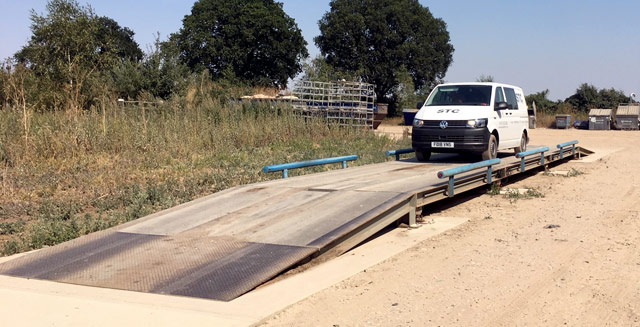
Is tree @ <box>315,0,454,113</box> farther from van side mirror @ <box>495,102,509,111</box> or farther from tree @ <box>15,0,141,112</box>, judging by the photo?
van side mirror @ <box>495,102,509,111</box>

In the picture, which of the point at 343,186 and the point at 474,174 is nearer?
the point at 343,186

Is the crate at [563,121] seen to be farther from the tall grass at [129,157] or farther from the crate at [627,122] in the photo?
the tall grass at [129,157]

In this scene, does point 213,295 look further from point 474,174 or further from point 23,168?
point 23,168

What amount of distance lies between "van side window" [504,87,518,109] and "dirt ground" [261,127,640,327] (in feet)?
16.4

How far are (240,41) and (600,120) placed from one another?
35.3m

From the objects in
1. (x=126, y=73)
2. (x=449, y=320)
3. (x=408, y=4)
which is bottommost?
(x=449, y=320)

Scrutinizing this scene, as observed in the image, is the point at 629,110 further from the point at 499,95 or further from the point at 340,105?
the point at 499,95

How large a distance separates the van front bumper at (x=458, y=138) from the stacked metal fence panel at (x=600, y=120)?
101 ft

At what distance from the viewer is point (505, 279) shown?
20.7 ft

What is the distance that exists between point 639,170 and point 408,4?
5327cm

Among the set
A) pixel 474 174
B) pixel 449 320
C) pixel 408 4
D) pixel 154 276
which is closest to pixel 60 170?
pixel 154 276

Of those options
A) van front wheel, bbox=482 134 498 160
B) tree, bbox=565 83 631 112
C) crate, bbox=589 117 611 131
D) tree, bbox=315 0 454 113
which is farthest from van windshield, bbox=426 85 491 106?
tree, bbox=315 0 454 113

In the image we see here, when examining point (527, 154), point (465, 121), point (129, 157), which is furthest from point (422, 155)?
point (129, 157)

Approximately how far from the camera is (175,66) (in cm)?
2639
